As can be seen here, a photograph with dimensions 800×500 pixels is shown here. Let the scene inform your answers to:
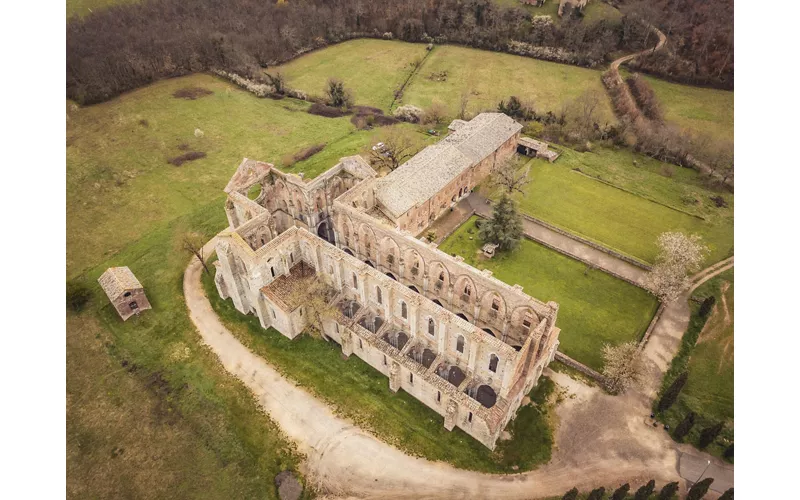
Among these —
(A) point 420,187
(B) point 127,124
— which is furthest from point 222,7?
(A) point 420,187

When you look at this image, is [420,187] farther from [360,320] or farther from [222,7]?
[222,7]

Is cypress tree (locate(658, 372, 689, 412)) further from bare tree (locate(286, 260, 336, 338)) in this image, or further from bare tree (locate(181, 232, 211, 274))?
bare tree (locate(181, 232, 211, 274))

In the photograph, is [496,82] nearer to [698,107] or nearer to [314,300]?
[698,107]

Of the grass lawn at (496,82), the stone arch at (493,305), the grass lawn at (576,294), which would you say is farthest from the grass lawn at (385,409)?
the grass lawn at (496,82)

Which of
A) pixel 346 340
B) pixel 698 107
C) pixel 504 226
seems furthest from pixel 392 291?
pixel 698 107

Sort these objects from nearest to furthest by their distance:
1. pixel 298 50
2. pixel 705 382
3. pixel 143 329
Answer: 1. pixel 705 382
2. pixel 143 329
3. pixel 298 50

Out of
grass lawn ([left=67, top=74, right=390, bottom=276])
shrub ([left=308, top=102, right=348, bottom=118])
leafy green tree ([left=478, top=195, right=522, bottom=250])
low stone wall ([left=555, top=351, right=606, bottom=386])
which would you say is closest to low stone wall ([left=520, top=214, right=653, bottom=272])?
leafy green tree ([left=478, top=195, right=522, bottom=250])
